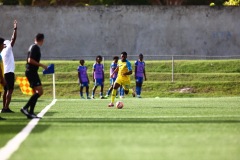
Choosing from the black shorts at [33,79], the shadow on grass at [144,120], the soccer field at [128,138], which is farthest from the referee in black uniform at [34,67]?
the soccer field at [128,138]

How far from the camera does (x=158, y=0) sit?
192 feet

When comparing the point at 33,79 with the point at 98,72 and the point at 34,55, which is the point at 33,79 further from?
the point at 98,72

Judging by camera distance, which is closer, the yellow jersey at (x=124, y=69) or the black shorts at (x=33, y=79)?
the black shorts at (x=33, y=79)

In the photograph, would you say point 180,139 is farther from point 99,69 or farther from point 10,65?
point 99,69

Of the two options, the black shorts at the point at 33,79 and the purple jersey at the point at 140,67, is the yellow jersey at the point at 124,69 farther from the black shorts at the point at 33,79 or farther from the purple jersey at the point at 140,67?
the purple jersey at the point at 140,67

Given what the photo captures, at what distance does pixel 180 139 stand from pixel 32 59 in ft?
20.0

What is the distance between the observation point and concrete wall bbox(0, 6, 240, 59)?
50.9 meters

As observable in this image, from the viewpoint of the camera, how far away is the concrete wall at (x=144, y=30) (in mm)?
50875

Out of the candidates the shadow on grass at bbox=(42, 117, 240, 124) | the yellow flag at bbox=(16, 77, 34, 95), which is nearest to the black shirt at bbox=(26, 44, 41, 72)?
the shadow on grass at bbox=(42, 117, 240, 124)

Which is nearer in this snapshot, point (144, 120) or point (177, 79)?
point (144, 120)

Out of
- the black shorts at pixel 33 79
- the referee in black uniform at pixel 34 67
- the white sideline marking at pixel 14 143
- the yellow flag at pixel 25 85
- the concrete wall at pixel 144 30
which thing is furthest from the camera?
the concrete wall at pixel 144 30

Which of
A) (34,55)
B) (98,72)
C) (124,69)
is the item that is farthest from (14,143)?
(98,72)

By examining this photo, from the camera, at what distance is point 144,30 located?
5128cm

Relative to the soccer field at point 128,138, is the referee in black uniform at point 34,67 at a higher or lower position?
higher
